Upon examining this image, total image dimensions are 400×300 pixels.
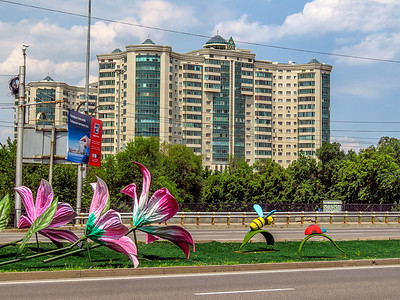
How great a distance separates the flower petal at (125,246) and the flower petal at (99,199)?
706mm

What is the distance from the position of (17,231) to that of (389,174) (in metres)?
44.1

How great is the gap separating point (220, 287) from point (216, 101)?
114719mm

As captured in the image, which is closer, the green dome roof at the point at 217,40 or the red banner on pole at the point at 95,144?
the red banner on pole at the point at 95,144

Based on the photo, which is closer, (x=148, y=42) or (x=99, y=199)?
(x=99, y=199)

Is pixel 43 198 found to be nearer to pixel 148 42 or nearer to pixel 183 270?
pixel 183 270

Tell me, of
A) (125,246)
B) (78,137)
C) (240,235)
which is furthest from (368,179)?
(125,246)

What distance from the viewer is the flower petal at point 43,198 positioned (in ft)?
42.7

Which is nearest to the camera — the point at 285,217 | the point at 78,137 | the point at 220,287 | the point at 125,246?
the point at 220,287

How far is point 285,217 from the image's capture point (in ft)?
125

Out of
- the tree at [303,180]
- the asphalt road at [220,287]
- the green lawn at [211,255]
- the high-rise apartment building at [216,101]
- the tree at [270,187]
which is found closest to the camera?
the asphalt road at [220,287]

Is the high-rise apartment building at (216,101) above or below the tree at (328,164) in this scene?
above

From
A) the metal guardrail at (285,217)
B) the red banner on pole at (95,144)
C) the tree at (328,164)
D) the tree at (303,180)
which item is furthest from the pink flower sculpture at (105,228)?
the tree at (328,164)

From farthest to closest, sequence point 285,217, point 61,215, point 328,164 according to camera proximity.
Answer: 1. point 328,164
2. point 285,217
3. point 61,215

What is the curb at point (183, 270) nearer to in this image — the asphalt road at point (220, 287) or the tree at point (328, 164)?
the asphalt road at point (220, 287)
